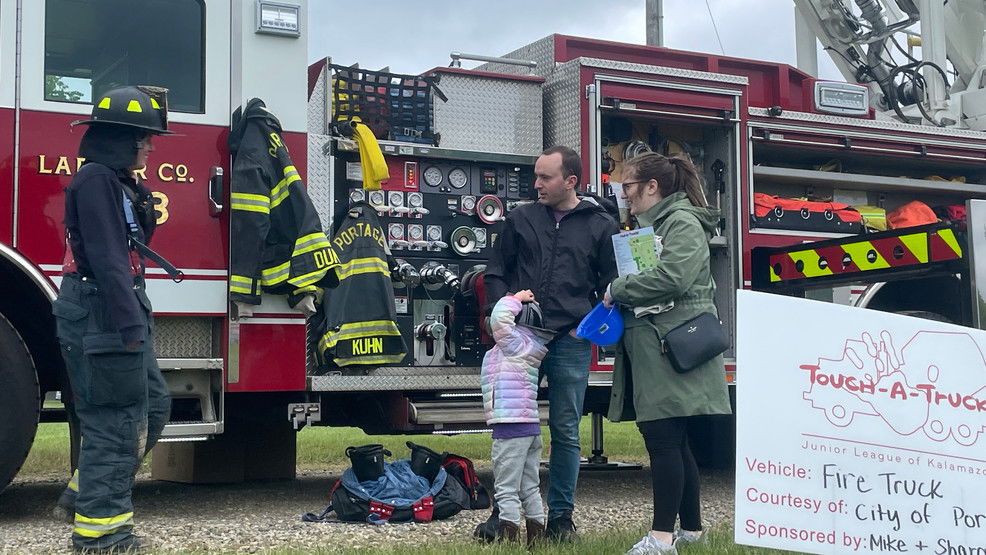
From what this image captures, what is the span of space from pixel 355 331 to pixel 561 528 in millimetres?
1625

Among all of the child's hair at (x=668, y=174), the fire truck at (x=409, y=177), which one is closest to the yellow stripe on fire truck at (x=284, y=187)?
the fire truck at (x=409, y=177)

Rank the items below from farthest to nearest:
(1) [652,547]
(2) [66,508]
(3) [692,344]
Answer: (2) [66,508] → (3) [692,344] → (1) [652,547]

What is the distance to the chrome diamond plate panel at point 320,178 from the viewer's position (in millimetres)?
6082

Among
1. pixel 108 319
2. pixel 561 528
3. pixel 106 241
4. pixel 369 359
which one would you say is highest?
pixel 106 241

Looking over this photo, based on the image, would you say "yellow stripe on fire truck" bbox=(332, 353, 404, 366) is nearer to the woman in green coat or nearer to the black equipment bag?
the black equipment bag

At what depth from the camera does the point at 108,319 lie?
4492 mm

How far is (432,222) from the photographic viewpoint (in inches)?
261

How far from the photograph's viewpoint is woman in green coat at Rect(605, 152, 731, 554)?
439 centimetres

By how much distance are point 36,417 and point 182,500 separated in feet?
4.93

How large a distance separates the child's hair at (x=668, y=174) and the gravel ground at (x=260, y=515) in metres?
1.59

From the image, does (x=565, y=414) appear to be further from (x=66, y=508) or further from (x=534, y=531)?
(x=66, y=508)

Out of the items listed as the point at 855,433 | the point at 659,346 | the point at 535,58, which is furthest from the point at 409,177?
the point at 855,433

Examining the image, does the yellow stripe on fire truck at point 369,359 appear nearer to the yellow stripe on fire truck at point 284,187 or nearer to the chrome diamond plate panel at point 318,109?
the yellow stripe on fire truck at point 284,187

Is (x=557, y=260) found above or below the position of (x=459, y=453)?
above
